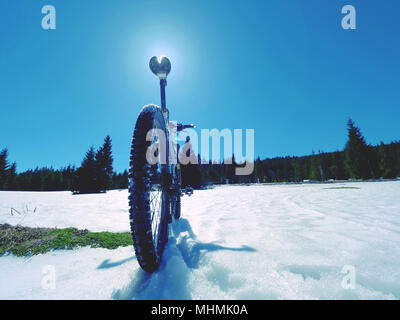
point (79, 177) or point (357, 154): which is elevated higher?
point (357, 154)

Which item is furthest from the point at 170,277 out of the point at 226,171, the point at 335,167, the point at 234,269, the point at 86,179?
the point at 226,171

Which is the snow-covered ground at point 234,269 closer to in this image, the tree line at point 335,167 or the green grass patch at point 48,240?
the green grass patch at point 48,240

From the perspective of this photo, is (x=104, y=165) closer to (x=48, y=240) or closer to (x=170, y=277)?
(x=48, y=240)

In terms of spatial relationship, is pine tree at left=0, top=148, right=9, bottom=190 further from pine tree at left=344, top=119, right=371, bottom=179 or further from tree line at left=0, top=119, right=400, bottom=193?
pine tree at left=344, top=119, right=371, bottom=179

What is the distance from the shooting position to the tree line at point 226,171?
2395 centimetres

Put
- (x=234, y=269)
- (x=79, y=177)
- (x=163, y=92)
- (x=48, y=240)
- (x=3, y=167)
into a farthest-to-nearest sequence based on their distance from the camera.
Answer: (x=3, y=167)
(x=79, y=177)
(x=163, y=92)
(x=48, y=240)
(x=234, y=269)

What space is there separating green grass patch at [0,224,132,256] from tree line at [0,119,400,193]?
1528 cm

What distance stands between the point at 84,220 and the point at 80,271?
2153mm

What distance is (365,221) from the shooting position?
102 inches

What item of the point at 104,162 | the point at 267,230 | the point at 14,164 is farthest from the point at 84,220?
the point at 14,164

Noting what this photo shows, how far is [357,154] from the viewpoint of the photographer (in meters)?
31.2

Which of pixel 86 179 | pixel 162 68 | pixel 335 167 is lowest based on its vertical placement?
pixel 86 179

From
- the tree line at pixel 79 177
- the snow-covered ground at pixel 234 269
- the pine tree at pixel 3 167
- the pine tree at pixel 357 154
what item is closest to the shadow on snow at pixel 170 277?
the snow-covered ground at pixel 234 269

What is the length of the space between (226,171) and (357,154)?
32752 millimetres
